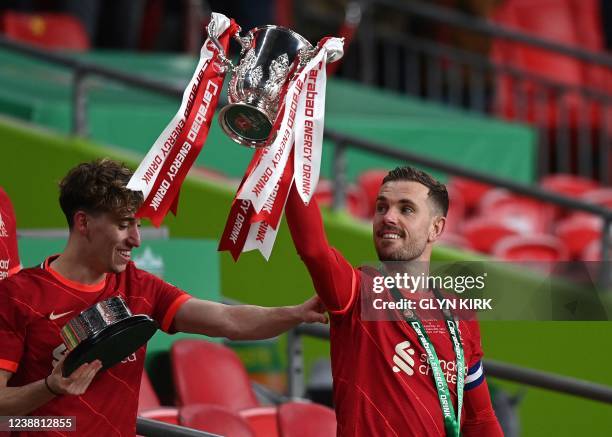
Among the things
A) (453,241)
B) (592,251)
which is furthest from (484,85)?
(453,241)

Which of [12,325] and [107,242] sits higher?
[107,242]

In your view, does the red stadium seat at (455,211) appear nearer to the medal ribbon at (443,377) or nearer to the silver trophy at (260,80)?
the medal ribbon at (443,377)

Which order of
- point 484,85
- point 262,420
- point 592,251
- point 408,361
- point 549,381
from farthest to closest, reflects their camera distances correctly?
point 484,85 < point 592,251 < point 262,420 < point 549,381 < point 408,361

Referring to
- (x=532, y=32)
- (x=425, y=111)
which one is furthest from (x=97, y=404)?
(x=532, y=32)

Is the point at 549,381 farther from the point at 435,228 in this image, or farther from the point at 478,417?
the point at 435,228

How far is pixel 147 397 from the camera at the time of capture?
5.32 meters

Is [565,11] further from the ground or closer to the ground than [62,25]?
further from the ground

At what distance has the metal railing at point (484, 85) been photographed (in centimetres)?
1225

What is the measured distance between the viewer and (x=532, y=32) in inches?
560

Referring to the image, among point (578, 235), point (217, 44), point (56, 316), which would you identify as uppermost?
point (578, 235)

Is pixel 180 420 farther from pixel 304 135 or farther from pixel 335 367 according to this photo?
pixel 304 135

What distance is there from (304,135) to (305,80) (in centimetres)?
15

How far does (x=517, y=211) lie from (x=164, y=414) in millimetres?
5237

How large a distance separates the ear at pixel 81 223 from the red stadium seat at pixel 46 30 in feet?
26.7
